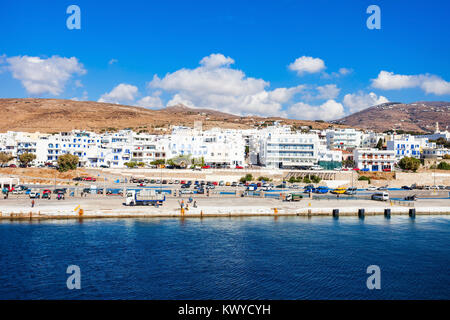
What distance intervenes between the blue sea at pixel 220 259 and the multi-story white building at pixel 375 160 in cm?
5104

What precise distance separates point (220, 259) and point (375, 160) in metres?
72.7

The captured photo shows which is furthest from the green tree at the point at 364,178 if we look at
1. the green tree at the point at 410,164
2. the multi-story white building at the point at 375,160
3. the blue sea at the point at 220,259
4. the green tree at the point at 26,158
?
the green tree at the point at 26,158

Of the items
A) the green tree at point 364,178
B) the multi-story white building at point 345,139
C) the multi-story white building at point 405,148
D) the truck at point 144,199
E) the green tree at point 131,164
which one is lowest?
the truck at point 144,199

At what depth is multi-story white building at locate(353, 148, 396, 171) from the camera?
88.9 meters

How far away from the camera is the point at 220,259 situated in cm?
2647

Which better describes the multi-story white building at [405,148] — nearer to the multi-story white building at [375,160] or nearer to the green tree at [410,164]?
the multi-story white building at [375,160]

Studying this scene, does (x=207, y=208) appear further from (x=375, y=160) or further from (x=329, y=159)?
(x=375, y=160)

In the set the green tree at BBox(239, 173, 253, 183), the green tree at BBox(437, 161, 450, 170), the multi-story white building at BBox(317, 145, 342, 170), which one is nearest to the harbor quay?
the green tree at BBox(239, 173, 253, 183)

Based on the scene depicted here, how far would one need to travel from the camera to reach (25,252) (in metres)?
27.3

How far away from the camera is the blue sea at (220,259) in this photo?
2131 cm

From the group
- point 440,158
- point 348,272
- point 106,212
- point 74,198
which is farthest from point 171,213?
point 440,158

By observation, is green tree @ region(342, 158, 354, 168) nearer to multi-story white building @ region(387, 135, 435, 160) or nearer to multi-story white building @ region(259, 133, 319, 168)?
multi-story white building @ region(259, 133, 319, 168)

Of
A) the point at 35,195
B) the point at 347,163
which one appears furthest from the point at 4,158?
the point at 347,163

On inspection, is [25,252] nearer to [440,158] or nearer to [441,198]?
[441,198]
